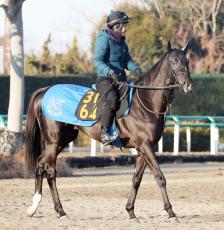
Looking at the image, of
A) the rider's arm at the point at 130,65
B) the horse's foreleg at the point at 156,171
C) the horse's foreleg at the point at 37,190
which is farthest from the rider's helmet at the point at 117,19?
the horse's foreleg at the point at 37,190

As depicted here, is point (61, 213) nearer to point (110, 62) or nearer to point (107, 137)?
point (107, 137)

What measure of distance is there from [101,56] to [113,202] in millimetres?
2715

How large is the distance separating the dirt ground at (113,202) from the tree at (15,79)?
67.9 inches

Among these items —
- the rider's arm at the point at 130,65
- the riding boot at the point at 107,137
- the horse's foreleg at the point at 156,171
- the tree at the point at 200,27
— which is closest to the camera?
the horse's foreleg at the point at 156,171

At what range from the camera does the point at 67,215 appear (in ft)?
40.9

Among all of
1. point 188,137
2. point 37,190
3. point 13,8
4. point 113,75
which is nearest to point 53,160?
point 37,190

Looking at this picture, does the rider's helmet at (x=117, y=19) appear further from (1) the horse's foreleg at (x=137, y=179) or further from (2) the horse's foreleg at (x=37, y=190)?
(2) the horse's foreleg at (x=37, y=190)

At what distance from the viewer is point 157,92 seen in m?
12.5

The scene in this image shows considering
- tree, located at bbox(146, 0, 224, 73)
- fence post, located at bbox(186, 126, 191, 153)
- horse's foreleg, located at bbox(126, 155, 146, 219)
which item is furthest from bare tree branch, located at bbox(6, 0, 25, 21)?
tree, located at bbox(146, 0, 224, 73)

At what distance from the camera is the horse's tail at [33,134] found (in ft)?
44.1

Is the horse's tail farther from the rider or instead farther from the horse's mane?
the horse's mane

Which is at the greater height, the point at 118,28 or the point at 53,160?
the point at 118,28

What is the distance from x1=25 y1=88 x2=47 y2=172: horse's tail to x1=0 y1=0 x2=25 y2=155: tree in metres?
7.62

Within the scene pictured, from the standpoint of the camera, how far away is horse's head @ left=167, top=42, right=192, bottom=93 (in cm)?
1198
